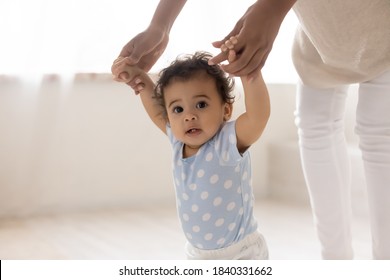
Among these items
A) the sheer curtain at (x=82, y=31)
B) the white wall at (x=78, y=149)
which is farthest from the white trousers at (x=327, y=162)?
Result: the white wall at (x=78, y=149)

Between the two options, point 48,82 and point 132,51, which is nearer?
point 132,51

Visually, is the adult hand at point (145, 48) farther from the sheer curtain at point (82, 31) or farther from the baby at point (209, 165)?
the sheer curtain at point (82, 31)

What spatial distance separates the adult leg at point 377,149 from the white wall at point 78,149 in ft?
3.83

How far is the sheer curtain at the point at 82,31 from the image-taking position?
2049 mm

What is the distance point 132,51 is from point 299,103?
0.37 metres

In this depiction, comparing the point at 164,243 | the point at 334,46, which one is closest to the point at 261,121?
the point at 334,46

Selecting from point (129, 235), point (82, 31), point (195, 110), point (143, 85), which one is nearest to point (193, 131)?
point (195, 110)

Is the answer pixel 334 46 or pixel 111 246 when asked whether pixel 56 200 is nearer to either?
pixel 111 246

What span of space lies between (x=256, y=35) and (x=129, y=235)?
112 centimetres

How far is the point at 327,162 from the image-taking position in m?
1.31

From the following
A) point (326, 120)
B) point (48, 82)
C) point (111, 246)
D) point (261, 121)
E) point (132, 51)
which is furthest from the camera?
point (48, 82)

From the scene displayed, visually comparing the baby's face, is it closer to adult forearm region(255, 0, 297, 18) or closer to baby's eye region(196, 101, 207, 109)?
baby's eye region(196, 101, 207, 109)

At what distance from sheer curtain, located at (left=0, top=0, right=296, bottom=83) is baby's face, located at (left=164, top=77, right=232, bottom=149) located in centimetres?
92

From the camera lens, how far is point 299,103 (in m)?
1.32
